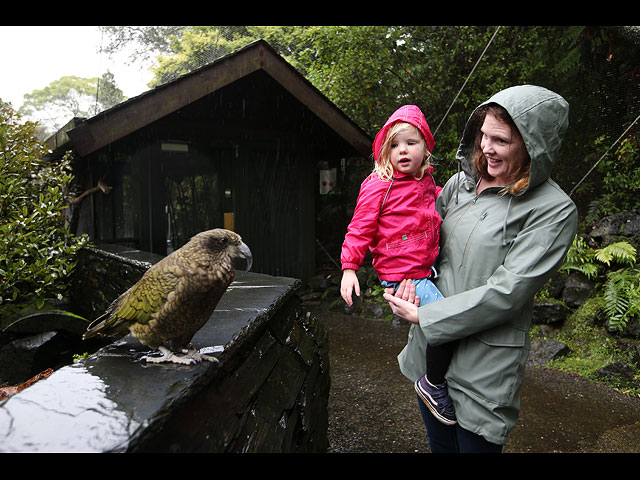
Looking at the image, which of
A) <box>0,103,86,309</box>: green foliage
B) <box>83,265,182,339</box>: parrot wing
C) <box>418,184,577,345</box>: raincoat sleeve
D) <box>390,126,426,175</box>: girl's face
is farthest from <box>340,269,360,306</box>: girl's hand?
<box>0,103,86,309</box>: green foliage

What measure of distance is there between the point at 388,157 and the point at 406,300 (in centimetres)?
77

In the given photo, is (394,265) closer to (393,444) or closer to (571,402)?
(393,444)

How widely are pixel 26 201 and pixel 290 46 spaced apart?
1581 cm

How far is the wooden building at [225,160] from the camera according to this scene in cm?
604

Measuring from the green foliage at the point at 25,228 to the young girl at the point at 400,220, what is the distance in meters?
3.65

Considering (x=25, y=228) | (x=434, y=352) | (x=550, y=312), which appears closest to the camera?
(x=434, y=352)

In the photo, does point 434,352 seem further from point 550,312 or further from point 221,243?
point 550,312

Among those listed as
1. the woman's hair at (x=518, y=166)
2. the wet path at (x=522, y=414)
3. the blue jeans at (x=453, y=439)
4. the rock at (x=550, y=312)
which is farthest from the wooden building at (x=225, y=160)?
the blue jeans at (x=453, y=439)

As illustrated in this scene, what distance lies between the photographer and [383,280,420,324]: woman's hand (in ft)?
6.00

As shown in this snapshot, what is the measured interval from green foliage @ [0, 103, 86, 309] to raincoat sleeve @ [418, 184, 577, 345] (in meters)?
4.16

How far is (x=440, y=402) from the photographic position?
1880 millimetres

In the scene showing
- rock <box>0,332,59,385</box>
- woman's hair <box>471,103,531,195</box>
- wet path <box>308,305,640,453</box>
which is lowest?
wet path <box>308,305,640,453</box>

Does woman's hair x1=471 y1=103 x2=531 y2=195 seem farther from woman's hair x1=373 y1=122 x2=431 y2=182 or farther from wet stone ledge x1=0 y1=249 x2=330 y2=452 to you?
wet stone ledge x1=0 y1=249 x2=330 y2=452

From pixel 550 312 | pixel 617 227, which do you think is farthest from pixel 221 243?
pixel 617 227
